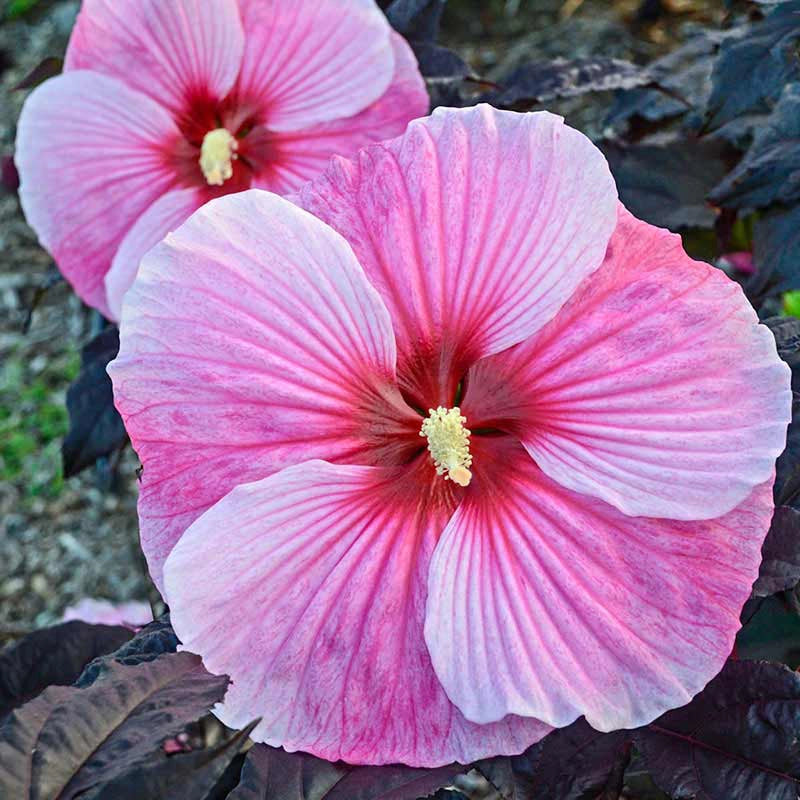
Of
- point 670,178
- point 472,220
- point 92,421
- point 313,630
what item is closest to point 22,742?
point 313,630

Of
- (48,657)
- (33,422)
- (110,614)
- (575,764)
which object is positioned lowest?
(33,422)

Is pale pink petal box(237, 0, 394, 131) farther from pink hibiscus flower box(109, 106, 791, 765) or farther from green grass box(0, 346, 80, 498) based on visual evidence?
green grass box(0, 346, 80, 498)

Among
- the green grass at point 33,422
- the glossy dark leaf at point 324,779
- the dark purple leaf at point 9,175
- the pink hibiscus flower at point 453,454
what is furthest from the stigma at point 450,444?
the green grass at point 33,422

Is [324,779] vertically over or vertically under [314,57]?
under

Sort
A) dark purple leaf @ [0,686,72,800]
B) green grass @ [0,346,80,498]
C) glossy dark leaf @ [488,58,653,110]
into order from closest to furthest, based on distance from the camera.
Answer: dark purple leaf @ [0,686,72,800] → glossy dark leaf @ [488,58,653,110] → green grass @ [0,346,80,498]

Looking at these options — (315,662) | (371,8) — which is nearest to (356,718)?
(315,662)

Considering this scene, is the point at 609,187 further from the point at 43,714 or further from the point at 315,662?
the point at 43,714

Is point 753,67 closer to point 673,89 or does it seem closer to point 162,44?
point 673,89

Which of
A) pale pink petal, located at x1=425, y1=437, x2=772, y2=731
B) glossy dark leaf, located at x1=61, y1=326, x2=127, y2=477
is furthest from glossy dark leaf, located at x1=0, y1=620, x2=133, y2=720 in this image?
pale pink petal, located at x1=425, y1=437, x2=772, y2=731
